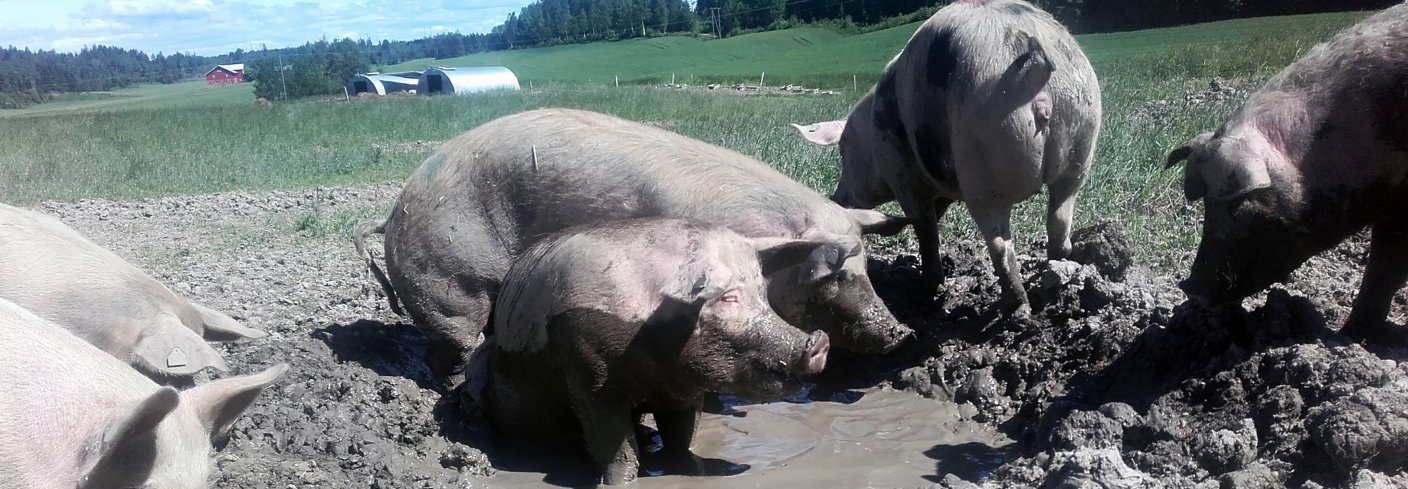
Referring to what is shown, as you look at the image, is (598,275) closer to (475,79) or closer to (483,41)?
(475,79)

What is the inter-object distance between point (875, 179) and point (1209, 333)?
269 centimetres

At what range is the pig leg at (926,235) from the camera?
6.60 m

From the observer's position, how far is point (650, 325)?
437 centimetres

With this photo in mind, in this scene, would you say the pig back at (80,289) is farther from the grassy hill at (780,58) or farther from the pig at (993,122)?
→ the grassy hill at (780,58)

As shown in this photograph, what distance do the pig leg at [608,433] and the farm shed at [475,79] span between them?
10177 millimetres

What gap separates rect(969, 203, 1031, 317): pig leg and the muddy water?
2.47 ft

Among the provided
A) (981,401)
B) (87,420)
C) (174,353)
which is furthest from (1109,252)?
(87,420)

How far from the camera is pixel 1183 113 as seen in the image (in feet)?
35.0

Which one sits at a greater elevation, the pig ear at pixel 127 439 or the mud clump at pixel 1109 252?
the pig ear at pixel 127 439

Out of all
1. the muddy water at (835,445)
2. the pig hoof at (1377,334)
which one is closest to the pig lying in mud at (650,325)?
the muddy water at (835,445)

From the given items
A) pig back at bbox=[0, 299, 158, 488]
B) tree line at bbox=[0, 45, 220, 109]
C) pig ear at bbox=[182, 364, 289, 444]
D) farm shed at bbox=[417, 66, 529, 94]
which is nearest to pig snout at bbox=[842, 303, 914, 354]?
pig ear at bbox=[182, 364, 289, 444]

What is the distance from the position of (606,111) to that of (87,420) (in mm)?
11996

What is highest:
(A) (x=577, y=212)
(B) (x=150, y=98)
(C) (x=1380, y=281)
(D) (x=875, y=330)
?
(B) (x=150, y=98)

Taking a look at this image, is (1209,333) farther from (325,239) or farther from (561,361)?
(325,239)
